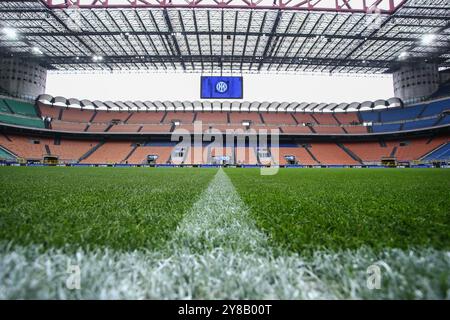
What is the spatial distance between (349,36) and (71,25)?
75.8 feet

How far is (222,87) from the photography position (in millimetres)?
24719

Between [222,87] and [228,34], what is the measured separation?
4996mm

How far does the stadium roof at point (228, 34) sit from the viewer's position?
16.6 metres

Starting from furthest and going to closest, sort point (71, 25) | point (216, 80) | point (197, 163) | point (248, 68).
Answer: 1. point (197, 163)
2. point (248, 68)
3. point (216, 80)
4. point (71, 25)

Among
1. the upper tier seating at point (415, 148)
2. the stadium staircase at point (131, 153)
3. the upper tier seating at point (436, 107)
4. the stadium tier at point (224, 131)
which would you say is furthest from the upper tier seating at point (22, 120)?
the upper tier seating at point (436, 107)

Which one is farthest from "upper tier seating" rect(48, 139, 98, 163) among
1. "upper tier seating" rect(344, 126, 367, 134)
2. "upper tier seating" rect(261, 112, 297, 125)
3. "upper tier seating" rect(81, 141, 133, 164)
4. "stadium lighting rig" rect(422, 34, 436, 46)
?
"stadium lighting rig" rect(422, 34, 436, 46)

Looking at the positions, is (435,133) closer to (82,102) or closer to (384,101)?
(384,101)

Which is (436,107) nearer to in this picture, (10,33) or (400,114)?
(400,114)

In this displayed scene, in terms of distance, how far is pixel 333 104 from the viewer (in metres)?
36.2

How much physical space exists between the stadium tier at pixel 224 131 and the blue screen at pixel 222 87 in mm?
9537

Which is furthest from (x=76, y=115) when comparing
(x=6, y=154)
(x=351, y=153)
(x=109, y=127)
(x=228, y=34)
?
(x=351, y=153)
